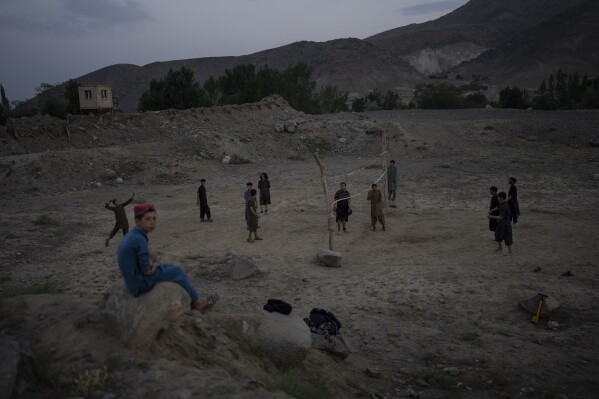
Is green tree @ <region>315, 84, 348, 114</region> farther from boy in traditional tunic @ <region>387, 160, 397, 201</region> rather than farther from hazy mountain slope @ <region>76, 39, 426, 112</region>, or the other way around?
hazy mountain slope @ <region>76, 39, 426, 112</region>

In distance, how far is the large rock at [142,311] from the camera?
5047 mm

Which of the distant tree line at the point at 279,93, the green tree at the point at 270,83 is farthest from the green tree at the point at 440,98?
the green tree at the point at 270,83

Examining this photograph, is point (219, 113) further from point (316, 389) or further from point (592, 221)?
point (316, 389)

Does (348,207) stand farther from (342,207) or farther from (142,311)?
(142,311)

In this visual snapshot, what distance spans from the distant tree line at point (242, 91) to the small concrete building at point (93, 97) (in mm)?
5981

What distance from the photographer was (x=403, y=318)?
867 centimetres

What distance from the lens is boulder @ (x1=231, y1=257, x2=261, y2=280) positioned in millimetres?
10438

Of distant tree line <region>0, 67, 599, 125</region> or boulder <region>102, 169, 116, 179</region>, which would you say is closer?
boulder <region>102, 169, 116, 179</region>

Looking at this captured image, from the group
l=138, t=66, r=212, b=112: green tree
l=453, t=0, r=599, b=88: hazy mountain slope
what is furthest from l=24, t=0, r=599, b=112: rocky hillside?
l=138, t=66, r=212, b=112: green tree

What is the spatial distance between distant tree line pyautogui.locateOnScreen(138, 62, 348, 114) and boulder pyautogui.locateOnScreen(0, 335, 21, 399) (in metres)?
39.8

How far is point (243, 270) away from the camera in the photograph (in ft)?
34.5

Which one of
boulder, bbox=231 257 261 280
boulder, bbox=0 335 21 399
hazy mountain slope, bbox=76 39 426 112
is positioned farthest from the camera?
hazy mountain slope, bbox=76 39 426 112

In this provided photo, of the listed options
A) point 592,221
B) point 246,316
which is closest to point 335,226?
point 592,221

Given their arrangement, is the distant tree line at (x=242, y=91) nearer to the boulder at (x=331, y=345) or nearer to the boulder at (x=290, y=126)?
the boulder at (x=290, y=126)
